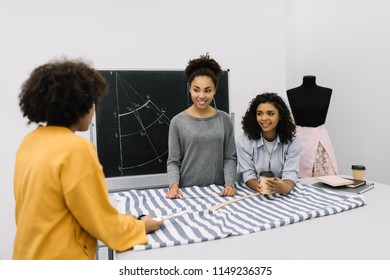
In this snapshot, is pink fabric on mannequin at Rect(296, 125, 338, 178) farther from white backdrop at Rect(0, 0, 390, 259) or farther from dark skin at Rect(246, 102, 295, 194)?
white backdrop at Rect(0, 0, 390, 259)

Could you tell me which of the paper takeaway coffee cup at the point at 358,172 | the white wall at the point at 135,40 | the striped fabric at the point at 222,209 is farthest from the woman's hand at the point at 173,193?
the white wall at the point at 135,40

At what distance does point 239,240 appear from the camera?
1.24 meters

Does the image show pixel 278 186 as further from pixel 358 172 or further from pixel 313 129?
pixel 313 129

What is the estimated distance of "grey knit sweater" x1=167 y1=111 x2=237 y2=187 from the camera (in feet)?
6.51

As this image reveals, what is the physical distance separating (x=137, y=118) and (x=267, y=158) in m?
1.06

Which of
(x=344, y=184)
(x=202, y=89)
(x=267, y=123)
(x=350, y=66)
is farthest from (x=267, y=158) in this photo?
(x=350, y=66)

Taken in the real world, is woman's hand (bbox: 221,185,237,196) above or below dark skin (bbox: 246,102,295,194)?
below

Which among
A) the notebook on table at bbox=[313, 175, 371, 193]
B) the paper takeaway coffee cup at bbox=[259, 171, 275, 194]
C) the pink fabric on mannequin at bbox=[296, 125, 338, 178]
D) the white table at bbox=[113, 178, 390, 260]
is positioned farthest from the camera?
the pink fabric on mannequin at bbox=[296, 125, 338, 178]

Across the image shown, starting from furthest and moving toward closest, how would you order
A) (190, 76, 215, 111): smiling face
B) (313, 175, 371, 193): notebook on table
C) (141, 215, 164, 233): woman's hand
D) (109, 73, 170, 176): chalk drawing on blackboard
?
(109, 73, 170, 176): chalk drawing on blackboard < (190, 76, 215, 111): smiling face < (313, 175, 371, 193): notebook on table < (141, 215, 164, 233): woman's hand

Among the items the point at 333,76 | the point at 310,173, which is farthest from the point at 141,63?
the point at 333,76

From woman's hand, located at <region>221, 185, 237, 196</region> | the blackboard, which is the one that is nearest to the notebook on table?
woman's hand, located at <region>221, 185, 237, 196</region>

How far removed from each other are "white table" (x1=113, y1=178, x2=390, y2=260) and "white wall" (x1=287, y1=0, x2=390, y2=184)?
1832 mm

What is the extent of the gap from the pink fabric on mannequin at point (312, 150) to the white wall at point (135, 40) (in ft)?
2.53

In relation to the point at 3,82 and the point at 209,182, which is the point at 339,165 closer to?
the point at 209,182
